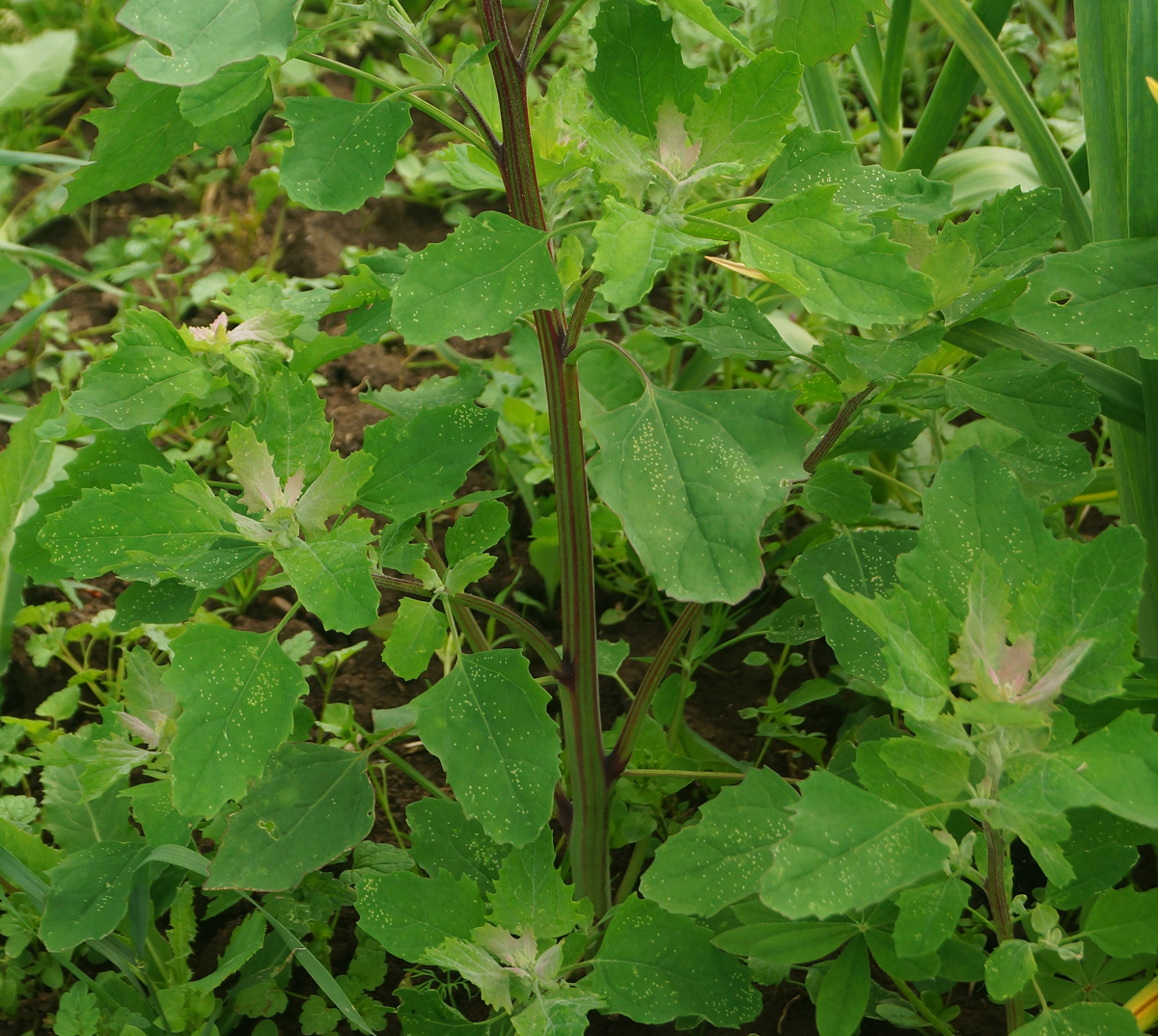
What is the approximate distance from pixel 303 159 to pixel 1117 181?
2.84 ft

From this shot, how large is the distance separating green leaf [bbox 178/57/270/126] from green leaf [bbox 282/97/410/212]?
0.11 feet

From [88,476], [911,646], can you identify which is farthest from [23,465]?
[911,646]

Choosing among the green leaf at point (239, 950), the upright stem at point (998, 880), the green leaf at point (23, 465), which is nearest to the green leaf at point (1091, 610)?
the upright stem at point (998, 880)

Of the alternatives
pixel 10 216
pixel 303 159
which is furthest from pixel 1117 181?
pixel 10 216

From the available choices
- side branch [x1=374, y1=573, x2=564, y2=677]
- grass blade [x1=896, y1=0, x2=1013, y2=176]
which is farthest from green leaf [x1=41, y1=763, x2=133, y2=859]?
grass blade [x1=896, y1=0, x2=1013, y2=176]

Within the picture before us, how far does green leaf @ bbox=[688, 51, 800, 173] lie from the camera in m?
0.92

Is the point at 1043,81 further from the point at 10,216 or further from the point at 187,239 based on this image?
the point at 10,216

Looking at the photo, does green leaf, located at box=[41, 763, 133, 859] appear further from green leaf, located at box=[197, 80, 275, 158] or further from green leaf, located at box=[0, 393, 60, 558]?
green leaf, located at box=[197, 80, 275, 158]

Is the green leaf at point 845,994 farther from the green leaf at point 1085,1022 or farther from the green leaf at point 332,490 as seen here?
the green leaf at point 332,490

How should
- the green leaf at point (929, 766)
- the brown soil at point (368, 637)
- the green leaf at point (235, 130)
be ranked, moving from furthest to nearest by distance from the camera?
the brown soil at point (368, 637) < the green leaf at point (235, 130) < the green leaf at point (929, 766)

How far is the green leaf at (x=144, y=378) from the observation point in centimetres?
110

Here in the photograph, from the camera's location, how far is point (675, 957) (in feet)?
3.63

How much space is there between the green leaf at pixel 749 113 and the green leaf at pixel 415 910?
74 centimetres

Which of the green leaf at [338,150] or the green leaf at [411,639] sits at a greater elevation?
the green leaf at [338,150]
